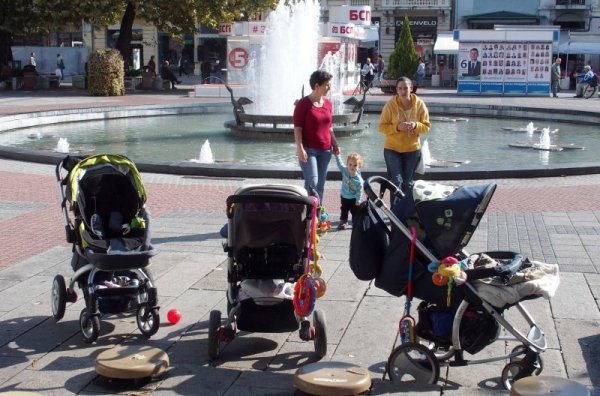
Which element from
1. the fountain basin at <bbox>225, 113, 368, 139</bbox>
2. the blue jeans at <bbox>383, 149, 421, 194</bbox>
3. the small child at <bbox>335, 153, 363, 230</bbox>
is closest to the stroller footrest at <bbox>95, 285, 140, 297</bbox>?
the small child at <bbox>335, 153, 363, 230</bbox>

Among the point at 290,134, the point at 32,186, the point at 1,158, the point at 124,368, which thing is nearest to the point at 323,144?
the point at 124,368

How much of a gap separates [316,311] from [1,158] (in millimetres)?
10867

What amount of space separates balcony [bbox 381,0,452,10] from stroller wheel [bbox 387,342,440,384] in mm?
50591

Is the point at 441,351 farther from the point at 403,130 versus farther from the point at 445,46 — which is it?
the point at 445,46

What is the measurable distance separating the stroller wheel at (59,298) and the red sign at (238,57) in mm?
30568

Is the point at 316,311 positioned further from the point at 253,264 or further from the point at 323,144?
the point at 323,144

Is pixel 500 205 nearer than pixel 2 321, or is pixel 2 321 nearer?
pixel 2 321

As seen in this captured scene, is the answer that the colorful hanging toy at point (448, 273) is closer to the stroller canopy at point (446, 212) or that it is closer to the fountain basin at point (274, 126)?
the stroller canopy at point (446, 212)

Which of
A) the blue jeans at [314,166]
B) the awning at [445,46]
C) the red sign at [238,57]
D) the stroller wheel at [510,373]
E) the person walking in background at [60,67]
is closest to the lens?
the stroller wheel at [510,373]

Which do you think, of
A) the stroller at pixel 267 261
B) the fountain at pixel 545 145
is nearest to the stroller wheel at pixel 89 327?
the stroller at pixel 267 261

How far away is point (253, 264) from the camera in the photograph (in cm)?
560

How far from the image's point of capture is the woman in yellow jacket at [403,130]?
866 cm

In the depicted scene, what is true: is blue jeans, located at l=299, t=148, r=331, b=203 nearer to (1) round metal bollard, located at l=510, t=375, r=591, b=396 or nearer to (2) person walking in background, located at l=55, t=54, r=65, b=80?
(1) round metal bollard, located at l=510, t=375, r=591, b=396

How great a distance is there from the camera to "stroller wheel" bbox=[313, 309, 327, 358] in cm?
531
